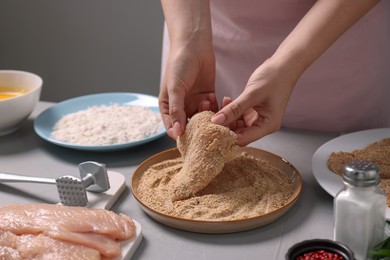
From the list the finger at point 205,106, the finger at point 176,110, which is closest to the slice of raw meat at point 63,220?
the finger at point 176,110

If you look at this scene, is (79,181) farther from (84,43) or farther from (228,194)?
(84,43)

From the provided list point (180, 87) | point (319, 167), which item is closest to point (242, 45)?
point (180, 87)

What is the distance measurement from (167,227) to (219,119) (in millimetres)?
239

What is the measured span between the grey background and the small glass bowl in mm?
2090

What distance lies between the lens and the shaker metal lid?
38.3 inches

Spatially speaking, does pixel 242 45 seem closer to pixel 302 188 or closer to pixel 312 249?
pixel 302 188

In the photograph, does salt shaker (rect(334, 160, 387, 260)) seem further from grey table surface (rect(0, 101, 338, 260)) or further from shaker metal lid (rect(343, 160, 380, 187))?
grey table surface (rect(0, 101, 338, 260))

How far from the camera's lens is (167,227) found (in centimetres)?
118

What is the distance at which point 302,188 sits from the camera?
132 centimetres

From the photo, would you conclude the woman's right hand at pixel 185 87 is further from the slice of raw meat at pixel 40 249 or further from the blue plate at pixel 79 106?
the slice of raw meat at pixel 40 249

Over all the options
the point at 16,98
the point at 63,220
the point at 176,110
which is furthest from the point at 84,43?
the point at 63,220

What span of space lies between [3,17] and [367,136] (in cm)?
234

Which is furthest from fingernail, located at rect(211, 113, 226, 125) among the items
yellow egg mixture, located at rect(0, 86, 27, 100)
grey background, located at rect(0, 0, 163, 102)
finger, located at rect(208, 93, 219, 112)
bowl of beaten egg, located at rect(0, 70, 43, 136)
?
grey background, located at rect(0, 0, 163, 102)

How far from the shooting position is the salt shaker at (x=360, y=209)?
3.22 ft
